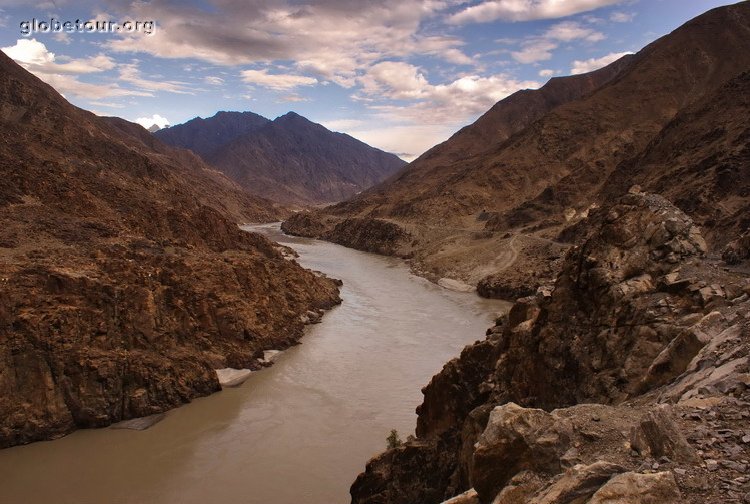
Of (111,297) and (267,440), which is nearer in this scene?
(267,440)

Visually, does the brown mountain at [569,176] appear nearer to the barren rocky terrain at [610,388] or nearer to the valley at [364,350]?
the valley at [364,350]

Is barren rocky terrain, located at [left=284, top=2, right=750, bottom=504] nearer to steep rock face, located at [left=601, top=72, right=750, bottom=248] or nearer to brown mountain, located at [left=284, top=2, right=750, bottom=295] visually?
steep rock face, located at [left=601, top=72, right=750, bottom=248]

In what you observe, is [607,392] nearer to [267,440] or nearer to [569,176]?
[267,440]

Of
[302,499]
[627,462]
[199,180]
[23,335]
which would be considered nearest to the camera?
[627,462]

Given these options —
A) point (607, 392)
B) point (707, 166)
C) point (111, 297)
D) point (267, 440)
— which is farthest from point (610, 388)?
point (707, 166)

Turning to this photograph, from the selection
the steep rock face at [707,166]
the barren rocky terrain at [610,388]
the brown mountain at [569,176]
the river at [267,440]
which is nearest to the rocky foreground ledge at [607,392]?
the barren rocky terrain at [610,388]

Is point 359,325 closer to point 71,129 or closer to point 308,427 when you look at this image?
point 308,427

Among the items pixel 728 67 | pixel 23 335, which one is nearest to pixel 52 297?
pixel 23 335
